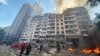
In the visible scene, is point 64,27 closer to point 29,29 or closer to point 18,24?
point 29,29

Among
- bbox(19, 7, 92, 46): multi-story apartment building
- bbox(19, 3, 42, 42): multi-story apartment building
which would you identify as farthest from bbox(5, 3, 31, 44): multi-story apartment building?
bbox(19, 7, 92, 46): multi-story apartment building

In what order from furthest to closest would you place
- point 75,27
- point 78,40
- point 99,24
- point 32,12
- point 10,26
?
point 32,12 → point 10,26 → point 75,27 → point 78,40 → point 99,24

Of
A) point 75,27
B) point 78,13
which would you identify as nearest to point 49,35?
point 75,27

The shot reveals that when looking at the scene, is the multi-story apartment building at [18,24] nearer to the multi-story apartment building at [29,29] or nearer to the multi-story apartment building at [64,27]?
the multi-story apartment building at [29,29]

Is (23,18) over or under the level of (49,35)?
over

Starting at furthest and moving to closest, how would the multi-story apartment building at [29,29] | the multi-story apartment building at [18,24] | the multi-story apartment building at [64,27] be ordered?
the multi-story apartment building at [18,24] < the multi-story apartment building at [29,29] < the multi-story apartment building at [64,27]

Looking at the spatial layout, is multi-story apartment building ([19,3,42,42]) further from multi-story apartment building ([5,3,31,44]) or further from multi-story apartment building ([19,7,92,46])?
multi-story apartment building ([5,3,31,44])

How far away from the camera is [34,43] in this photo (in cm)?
3334

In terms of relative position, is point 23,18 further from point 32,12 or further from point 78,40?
point 78,40

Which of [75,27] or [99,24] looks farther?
[75,27]

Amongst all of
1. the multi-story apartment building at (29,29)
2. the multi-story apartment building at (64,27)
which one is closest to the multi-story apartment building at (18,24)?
the multi-story apartment building at (29,29)

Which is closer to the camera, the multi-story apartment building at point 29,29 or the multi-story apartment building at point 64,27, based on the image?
the multi-story apartment building at point 64,27

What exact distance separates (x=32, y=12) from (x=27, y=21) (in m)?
6.71

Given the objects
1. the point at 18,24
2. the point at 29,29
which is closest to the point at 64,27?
the point at 29,29
